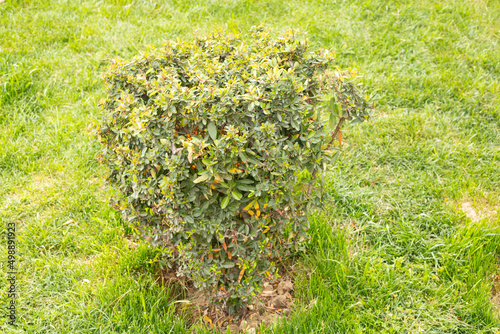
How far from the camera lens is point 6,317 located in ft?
8.17

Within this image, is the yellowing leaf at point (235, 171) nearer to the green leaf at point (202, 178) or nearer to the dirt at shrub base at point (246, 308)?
the green leaf at point (202, 178)

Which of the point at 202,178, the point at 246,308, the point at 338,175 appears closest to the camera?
the point at 202,178

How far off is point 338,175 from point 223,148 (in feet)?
5.57

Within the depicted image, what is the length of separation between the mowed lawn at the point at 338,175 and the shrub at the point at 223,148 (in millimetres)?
424

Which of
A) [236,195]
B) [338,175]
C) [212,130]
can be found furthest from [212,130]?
[338,175]

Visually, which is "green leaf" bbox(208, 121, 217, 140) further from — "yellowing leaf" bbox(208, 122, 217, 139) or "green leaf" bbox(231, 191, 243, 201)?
"green leaf" bbox(231, 191, 243, 201)

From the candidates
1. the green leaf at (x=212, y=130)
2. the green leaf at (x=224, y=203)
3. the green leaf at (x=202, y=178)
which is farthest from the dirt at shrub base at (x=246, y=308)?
the green leaf at (x=212, y=130)

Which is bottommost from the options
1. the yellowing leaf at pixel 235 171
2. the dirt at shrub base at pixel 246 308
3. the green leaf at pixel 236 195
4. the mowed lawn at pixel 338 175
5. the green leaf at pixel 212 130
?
the dirt at shrub base at pixel 246 308

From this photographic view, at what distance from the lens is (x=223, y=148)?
1953 millimetres

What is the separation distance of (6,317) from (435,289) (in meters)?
2.55

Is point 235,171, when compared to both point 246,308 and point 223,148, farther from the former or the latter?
point 246,308

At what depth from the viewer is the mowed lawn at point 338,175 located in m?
2.49

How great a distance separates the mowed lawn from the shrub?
0.42 m

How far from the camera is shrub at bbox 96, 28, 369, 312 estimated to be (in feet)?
6.65
